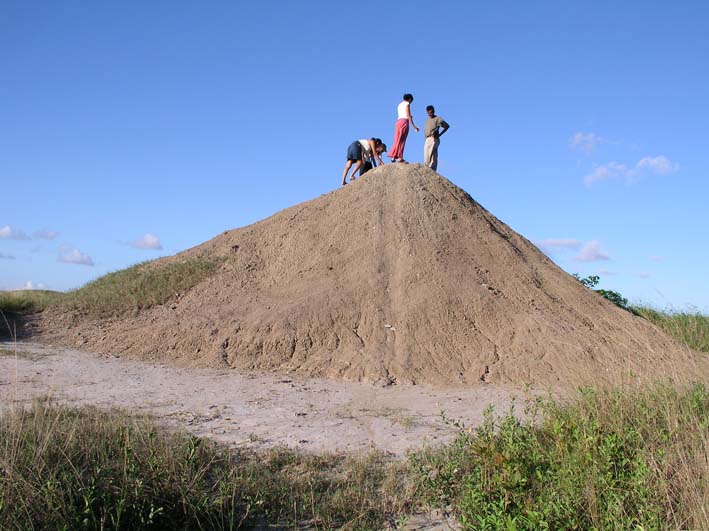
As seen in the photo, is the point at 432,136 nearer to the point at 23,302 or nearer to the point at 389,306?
the point at 389,306

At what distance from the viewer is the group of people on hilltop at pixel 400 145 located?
1411cm

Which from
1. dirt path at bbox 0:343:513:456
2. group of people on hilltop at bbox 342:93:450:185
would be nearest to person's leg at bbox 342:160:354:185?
group of people on hilltop at bbox 342:93:450:185

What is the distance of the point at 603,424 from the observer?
18.2ft

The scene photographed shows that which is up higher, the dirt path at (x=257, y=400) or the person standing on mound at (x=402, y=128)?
the person standing on mound at (x=402, y=128)

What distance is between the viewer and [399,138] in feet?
48.4

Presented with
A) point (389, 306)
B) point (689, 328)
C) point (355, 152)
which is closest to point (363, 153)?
point (355, 152)

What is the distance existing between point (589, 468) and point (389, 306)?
7099 millimetres

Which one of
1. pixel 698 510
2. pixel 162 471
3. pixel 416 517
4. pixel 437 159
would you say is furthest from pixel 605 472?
pixel 437 159

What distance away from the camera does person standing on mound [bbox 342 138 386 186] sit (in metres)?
15.4

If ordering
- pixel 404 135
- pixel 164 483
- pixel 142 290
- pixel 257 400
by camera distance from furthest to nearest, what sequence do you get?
pixel 404 135
pixel 142 290
pixel 257 400
pixel 164 483

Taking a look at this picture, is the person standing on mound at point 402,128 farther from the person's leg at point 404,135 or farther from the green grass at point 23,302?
the green grass at point 23,302

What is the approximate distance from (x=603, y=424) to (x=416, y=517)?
6.08 ft

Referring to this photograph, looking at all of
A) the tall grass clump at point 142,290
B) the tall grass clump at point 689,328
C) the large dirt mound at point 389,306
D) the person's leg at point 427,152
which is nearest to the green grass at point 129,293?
the tall grass clump at point 142,290

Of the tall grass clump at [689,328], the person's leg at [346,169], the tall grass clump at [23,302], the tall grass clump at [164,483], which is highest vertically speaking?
the person's leg at [346,169]
